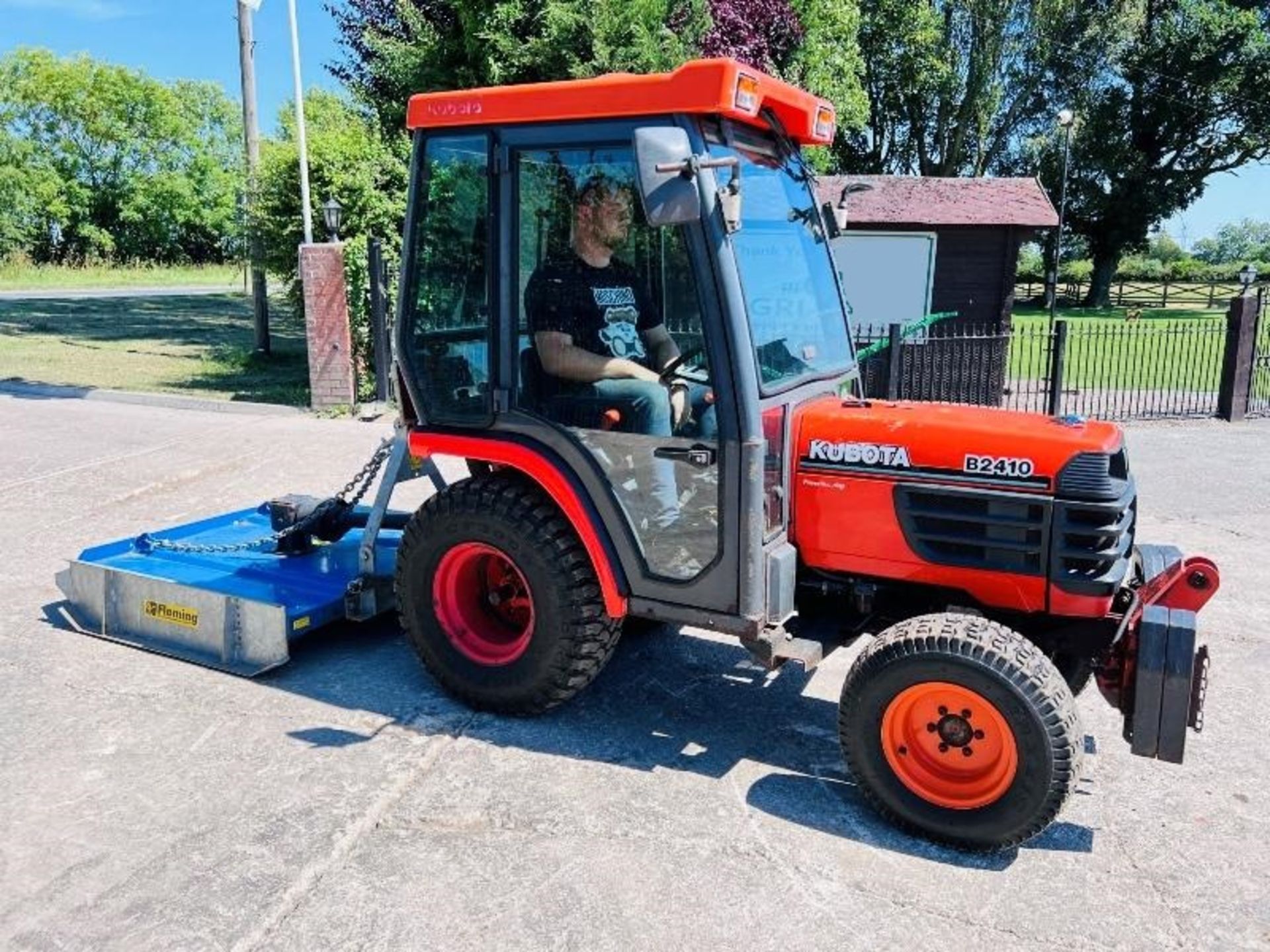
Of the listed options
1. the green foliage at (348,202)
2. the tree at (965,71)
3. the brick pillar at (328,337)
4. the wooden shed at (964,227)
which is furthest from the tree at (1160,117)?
the brick pillar at (328,337)

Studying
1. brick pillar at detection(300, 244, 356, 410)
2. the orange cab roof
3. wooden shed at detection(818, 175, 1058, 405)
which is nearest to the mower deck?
the orange cab roof

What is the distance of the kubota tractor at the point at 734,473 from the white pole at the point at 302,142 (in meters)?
8.26

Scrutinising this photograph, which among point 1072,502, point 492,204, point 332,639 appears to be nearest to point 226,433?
point 332,639

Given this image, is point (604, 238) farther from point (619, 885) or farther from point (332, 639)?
point (332, 639)

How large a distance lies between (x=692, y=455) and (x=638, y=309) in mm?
588

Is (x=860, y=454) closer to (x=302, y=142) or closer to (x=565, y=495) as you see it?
(x=565, y=495)

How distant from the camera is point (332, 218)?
448 inches

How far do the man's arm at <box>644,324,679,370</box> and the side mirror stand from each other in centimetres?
58

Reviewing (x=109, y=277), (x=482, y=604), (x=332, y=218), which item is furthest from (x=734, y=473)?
(x=109, y=277)

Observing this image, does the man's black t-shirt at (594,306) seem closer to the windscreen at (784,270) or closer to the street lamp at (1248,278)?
the windscreen at (784,270)

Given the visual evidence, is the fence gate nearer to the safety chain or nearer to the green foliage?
the green foliage

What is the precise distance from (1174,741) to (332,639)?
3728 millimetres

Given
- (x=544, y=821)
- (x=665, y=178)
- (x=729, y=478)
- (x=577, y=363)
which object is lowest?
(x=544, y=821)

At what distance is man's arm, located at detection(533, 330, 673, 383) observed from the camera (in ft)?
12.3
